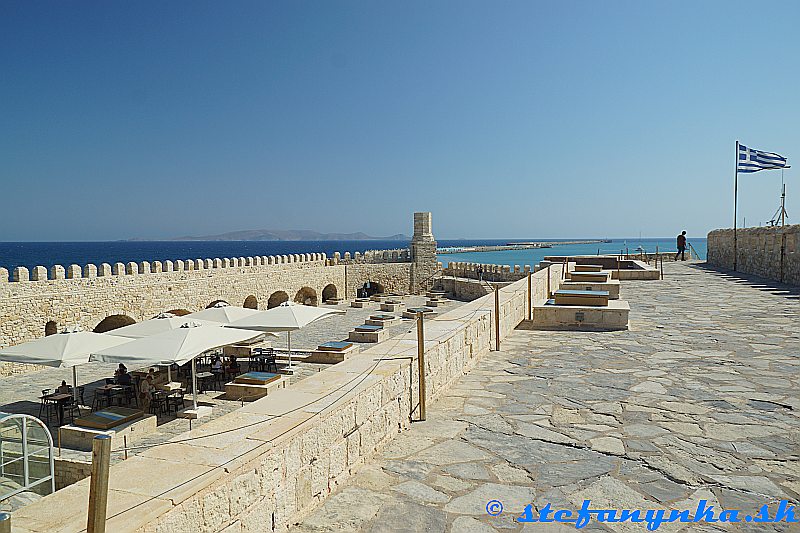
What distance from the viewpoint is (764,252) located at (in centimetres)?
1750

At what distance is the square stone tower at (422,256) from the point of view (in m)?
38.1

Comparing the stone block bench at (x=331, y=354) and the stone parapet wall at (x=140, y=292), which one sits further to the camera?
the stone parapet wall at (x=140, y=292)

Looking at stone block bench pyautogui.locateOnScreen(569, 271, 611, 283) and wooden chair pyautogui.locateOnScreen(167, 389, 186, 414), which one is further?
stone block bench pyautogui.locateOnScreen(569, 271, 611, 283)

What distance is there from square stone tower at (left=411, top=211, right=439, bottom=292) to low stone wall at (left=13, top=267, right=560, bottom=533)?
33395 millimetres

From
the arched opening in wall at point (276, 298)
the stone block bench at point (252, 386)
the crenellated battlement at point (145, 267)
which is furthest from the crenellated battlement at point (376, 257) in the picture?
the stone block bench at point (252, 386)

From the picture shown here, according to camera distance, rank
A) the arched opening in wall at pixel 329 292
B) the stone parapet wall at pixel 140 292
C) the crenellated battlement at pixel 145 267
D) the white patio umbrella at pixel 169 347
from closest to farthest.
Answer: the white patio umbrella at pixel 169 347 < the stone parapet wall at pixel 140 292 < the crenellated battlement at pixel 145 267 < the arched opening in wall at pixel 329 292

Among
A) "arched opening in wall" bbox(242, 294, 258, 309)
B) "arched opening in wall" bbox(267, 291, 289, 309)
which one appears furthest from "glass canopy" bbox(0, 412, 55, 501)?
"arched opening in wall" bbox(267, 291, 289, 309)

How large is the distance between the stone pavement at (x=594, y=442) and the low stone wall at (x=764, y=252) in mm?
9748

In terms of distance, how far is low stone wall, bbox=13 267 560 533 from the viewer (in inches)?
81.8

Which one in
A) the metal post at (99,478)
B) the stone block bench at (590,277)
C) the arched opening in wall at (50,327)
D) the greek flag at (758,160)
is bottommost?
the arched opening in wall at (50,327)

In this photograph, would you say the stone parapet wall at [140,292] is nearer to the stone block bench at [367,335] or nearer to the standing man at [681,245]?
the stone block bench at [367,335]

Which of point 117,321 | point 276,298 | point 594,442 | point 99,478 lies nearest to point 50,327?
point 117,321

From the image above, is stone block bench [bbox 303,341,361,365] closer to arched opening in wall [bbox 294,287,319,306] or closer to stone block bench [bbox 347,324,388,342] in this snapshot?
stone block bench [bbox 347,324,388,342]

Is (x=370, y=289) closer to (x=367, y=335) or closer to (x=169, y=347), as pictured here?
(x=367, y=335)
